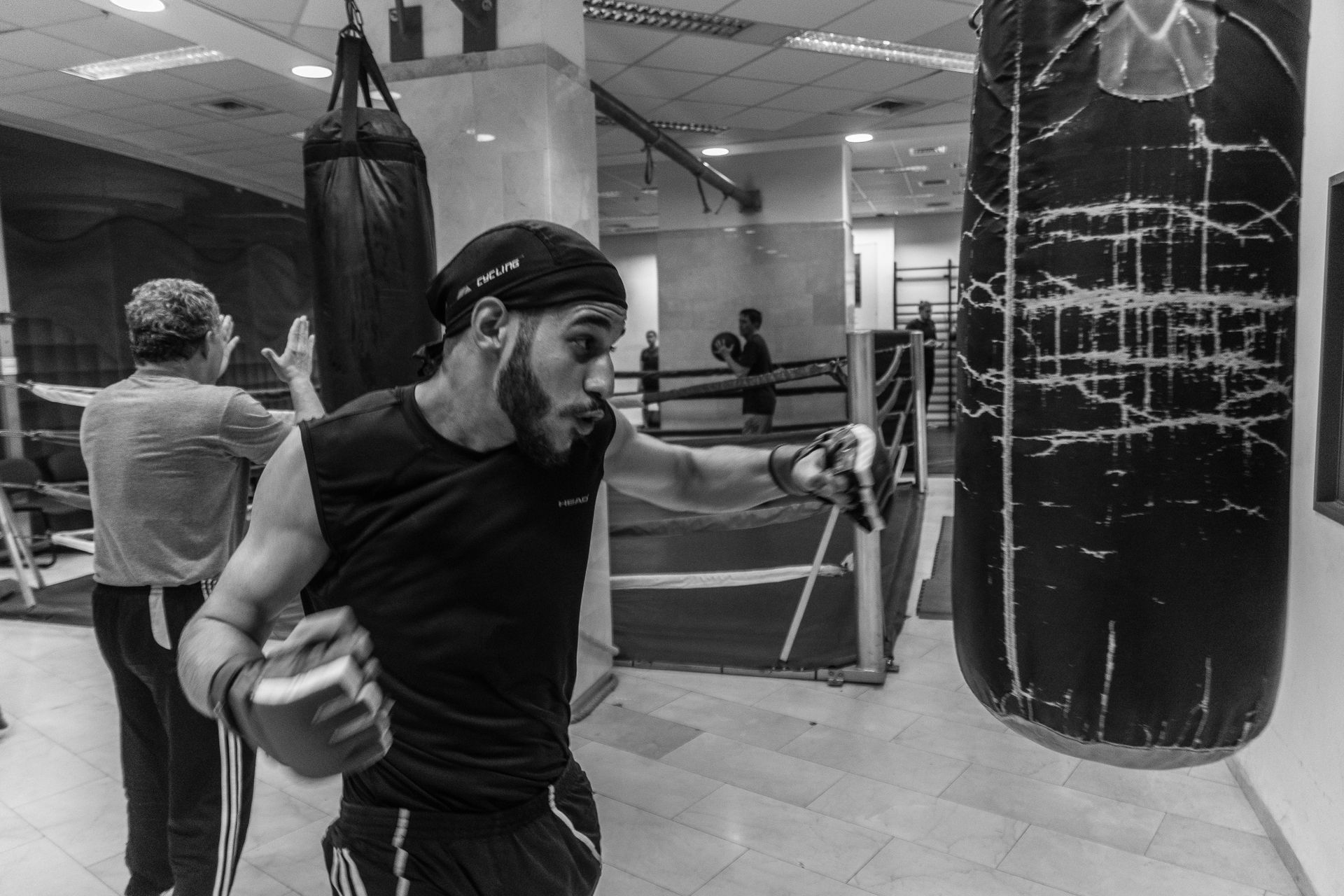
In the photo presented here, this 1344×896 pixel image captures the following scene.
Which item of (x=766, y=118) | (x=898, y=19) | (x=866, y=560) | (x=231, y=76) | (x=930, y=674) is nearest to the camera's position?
(x=866, y=560)

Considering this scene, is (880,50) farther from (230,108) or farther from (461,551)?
(461,551)

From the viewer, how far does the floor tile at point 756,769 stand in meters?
2.52

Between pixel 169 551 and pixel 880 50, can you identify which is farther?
pixel 880 50

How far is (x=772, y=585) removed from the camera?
416 cm

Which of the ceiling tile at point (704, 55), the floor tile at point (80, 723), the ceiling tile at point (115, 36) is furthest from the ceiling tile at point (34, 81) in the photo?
the floor tile at point (80, 723)

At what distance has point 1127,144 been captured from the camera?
1.08 meters

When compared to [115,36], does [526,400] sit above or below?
below

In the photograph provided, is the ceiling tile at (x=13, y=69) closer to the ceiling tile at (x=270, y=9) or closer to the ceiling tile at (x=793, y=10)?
the ceiling tile at (x=270, y=9)

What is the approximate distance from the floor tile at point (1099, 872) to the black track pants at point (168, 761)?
1.67 m

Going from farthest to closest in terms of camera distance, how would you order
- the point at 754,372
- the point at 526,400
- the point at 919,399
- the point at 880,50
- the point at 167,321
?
the point at 754,372 < the point at 880,50 < the point at 919,399 < the point at 167,321 < the point at 526,400

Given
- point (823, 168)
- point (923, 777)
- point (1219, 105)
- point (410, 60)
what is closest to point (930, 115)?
point (823, 168)

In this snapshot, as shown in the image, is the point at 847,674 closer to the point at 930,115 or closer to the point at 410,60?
the point at 410,60

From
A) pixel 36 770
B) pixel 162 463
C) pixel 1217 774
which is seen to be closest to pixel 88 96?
pixel 36 770

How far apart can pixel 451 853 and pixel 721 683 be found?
2.30 m
